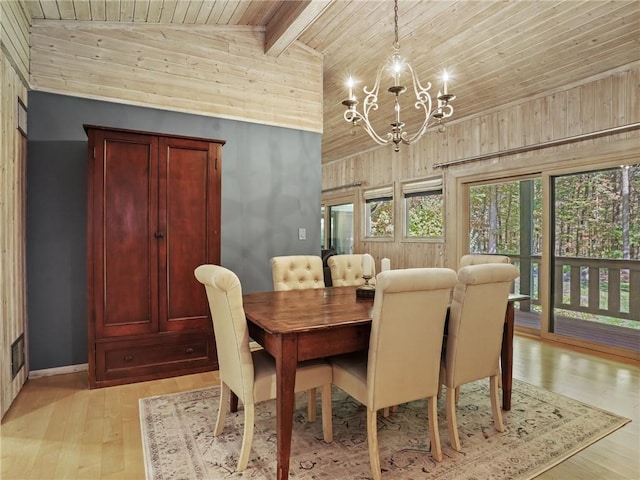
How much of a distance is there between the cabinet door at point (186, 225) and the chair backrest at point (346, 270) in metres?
1.03

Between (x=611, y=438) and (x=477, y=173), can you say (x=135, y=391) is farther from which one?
(x=477, y=173)

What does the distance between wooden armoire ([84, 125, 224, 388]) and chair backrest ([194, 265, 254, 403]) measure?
1.31m

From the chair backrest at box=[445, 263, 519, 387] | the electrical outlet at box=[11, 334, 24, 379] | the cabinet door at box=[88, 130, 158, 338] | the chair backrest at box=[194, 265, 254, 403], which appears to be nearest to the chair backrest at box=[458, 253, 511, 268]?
the chair backrest at box=[445, 263, 519, 387]

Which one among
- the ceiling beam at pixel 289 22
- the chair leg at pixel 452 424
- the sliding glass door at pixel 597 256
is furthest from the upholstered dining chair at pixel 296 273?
the sliding glass door at pixel 597 256

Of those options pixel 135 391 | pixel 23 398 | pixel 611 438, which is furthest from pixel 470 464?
pixel 23 398

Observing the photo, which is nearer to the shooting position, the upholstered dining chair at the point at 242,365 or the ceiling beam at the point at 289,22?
the upholstered dining chair at the point at 242,365

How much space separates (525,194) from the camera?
465 centimetres

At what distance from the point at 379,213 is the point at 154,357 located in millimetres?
4674

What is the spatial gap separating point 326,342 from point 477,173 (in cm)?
389

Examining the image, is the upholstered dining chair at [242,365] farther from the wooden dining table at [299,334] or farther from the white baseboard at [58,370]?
the white baseboard at [58,370]

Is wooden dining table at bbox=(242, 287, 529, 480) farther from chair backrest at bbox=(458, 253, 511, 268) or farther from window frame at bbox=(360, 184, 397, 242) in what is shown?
window frame at bbox=(360, 184, 397, 242)

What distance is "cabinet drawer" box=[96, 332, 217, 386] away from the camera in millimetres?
2955

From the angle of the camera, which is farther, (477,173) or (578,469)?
(477,173)

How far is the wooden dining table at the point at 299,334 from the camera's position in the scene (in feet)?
5.81
